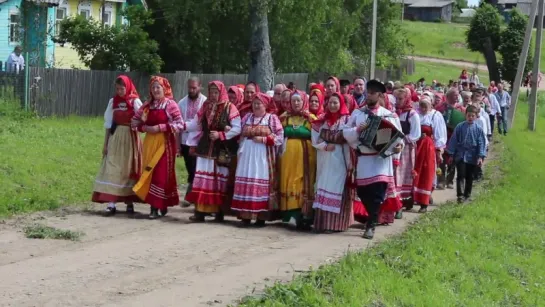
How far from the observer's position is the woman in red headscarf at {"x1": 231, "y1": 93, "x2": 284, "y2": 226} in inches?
513

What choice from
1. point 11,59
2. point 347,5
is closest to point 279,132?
point 11,59

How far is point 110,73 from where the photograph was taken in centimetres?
2844

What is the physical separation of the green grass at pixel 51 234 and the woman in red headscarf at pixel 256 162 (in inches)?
86.8

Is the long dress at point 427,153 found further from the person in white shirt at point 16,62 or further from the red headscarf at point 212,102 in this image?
the person in white shirt at point 16,62

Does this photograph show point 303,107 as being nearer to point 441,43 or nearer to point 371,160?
point 371,160

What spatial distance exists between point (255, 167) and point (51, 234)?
8.83 ft

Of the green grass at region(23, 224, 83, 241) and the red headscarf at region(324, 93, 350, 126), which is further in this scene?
the red headscarf at region(324, 93, 350, 126)

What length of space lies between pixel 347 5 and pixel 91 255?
3620 centimetres

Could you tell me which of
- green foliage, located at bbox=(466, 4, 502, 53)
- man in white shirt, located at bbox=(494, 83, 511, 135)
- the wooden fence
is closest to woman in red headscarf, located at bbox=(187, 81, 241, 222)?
the wooden fence

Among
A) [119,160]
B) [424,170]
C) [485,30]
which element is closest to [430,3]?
[485,30]

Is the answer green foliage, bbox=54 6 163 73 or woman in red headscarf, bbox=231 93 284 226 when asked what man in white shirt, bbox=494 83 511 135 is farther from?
woman in red headscarf, bbox=231 93 284 226

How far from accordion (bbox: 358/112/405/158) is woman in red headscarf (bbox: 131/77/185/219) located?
2388 mm

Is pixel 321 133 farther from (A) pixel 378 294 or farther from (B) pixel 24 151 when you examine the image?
(B) pixel 24 151

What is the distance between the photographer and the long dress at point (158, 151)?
43.5ft
